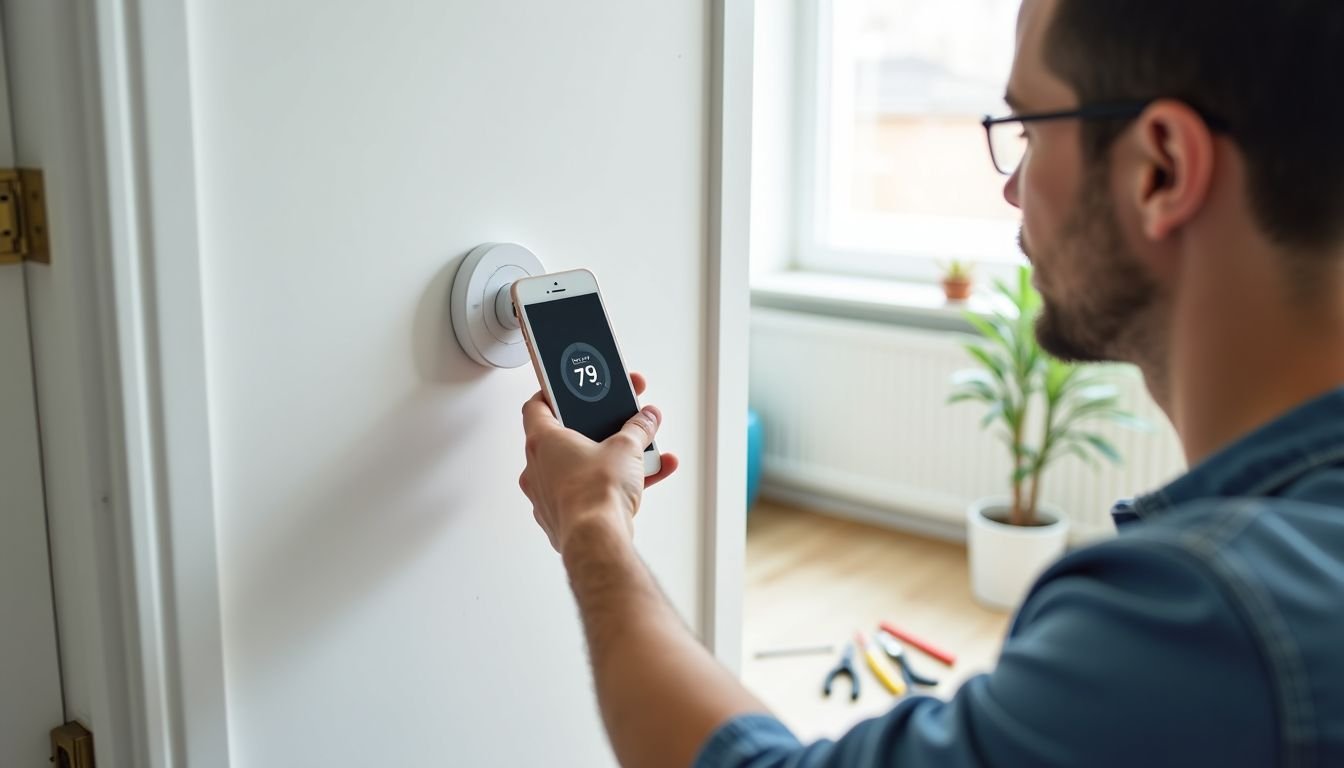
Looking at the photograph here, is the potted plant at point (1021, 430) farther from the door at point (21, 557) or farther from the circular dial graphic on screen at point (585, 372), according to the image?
the door at point (21, 557)

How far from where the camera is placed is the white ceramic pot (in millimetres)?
2887

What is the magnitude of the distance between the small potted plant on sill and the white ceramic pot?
22.7 inches

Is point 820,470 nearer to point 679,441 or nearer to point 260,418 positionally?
point 679,441

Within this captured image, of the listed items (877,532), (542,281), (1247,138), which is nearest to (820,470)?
(877,532)

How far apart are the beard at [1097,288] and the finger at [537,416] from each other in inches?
14.2

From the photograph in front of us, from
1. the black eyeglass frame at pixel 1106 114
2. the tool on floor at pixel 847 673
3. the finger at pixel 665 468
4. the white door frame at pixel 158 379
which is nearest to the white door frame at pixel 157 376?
the white door frame at pixel 158 379

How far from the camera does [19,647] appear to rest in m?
0.84

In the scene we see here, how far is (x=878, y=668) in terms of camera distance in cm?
260

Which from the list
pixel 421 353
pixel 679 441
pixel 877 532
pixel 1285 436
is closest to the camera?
pixel 1285 436

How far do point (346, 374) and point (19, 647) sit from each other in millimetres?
278

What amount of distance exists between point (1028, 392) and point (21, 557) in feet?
7.87

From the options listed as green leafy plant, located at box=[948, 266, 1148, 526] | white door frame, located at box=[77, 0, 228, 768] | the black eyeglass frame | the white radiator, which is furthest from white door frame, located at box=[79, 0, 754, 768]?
the white radiator

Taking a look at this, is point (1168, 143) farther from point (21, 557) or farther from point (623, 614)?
point (21, 557)

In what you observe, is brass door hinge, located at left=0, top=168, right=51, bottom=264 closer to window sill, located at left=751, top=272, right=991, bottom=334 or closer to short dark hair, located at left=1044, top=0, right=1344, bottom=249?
short dark hair, located at left=1044, top=0, right=1344, bottom=249
